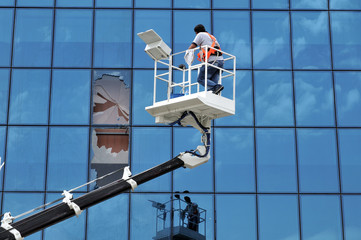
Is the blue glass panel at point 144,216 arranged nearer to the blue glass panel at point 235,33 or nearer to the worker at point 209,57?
the blue glass panel at point 235,33

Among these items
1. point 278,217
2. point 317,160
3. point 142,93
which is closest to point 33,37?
point 142,93

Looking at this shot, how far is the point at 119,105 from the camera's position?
23.6 metres

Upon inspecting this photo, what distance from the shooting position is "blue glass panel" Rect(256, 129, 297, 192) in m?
22.8

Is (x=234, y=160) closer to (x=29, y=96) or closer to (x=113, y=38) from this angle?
(x=113, y=38)

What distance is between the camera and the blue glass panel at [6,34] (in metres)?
24.0

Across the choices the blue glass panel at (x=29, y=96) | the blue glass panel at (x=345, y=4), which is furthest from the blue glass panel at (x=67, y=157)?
the blue glass panel at (x=345, y=4)

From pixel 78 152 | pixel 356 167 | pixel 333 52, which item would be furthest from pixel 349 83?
pixel 78 152

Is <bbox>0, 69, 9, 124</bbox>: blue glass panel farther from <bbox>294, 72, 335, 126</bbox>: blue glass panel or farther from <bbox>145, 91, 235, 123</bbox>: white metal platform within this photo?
<bbox>294, 72, 335, 126</bbox>: blue glass panel

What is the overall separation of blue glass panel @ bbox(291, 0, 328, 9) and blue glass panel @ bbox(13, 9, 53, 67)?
8.70 metres

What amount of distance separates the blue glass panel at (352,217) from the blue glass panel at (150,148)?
5.92 metres

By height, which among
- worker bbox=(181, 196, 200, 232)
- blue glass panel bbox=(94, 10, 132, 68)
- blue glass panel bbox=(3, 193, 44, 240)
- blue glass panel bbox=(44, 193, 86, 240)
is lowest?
blue glass panel bbox=(44, 193, 86, 240)

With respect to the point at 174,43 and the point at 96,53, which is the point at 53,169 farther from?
the point at 174,43

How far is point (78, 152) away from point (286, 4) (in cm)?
905

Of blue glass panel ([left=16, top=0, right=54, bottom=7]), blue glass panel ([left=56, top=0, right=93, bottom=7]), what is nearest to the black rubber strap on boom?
blue glass panel ([left=56, top=0, right=93, bottom=7])
